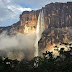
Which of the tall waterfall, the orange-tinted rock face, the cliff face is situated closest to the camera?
the cliff face

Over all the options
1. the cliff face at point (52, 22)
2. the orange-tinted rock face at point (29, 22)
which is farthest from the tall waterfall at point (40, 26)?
the orange-tinted rock face at point (29, 22)

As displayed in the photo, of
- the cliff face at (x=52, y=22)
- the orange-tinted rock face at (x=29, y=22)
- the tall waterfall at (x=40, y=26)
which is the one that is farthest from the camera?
the orange-tinted rock face at (x=29, y=22)

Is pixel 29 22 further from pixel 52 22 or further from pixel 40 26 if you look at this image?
pixel 52 22

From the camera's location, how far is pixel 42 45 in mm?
91938

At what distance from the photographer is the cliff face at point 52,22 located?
91750mm

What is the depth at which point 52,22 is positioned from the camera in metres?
100

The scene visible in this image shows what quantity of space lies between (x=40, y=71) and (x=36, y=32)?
6241cm

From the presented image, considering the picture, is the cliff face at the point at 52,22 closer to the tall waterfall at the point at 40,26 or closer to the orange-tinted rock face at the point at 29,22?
the orange-tinted rock face at the point at 29,22

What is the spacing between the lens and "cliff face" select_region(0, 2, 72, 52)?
91.8 metres

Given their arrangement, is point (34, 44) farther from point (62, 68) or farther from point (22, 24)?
point (62, 68)

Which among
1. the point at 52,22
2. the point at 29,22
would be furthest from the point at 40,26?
the point at 52,22

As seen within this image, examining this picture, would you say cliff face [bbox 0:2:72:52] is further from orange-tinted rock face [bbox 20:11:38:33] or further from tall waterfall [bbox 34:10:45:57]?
tall waterfall [bbox 34:10:45:57]

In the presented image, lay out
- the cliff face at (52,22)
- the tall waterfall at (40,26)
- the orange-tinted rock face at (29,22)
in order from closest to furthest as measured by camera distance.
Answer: the cliff face at (52,22) → the tall waterfall at (40,26) → the orange-tinted rock face at (29,22)

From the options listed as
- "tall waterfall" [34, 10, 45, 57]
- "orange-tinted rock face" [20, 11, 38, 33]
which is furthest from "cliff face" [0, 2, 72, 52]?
"tall waterfall" [34, 10, 45, 57]
